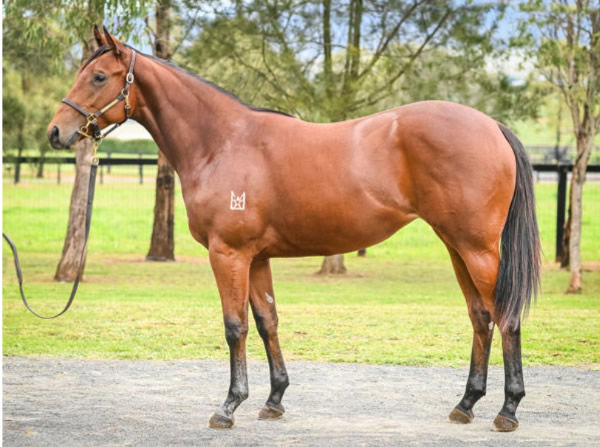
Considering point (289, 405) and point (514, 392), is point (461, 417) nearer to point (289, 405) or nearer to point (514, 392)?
point (514, 392)

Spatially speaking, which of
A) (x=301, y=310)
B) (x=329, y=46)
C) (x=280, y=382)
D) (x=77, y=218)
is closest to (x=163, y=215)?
(x=77, y=218)

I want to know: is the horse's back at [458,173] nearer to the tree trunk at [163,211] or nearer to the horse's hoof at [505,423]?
the horse's hoof at [505,423]

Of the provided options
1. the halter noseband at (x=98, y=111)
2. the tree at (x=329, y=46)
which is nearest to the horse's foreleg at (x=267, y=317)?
the halter noseband at (x=98, y=111)

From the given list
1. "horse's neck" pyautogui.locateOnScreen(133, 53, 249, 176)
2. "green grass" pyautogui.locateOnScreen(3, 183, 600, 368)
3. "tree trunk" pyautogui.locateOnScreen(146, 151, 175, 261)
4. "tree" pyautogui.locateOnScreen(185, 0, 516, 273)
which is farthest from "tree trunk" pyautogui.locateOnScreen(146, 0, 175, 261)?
"horse's neck" pyautogui.locateOnScreen(133, 53, 249, 176)

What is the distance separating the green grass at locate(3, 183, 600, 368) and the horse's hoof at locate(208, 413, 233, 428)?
104 inches

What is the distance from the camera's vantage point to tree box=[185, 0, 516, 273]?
49.2ft

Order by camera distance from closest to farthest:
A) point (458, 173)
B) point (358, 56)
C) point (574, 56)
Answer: point (458, 173) → point (574, 56) → point (358, 56)

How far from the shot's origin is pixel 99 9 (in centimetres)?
1148

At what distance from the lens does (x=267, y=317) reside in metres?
5.32

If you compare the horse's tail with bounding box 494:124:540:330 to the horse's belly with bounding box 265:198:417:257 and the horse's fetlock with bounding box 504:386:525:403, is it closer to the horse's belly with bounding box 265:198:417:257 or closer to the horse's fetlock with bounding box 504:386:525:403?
the horse's fetlock with bounding box 504:386:525:403

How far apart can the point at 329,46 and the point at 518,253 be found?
37.5ft

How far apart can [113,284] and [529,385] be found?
29.9ft

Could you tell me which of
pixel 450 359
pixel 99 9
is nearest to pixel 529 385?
pixel 450 359

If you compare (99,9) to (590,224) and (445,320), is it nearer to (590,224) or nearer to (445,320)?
(445,320)
